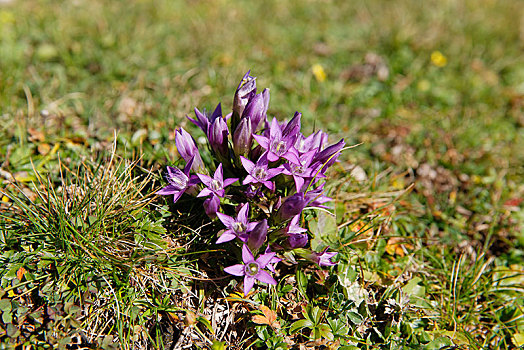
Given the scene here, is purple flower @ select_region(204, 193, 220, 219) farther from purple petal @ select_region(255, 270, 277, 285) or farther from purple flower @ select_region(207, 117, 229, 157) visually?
purple petal @ select_region(255, 270, 277, 285)

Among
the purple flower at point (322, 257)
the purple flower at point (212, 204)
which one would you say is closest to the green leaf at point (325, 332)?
the purple flower at point (322, 257)

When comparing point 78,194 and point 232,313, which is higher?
point 78,194

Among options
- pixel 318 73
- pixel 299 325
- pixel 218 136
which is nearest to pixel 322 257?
pixel 299 325

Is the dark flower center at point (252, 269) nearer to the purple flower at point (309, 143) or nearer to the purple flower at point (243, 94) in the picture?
the purple flower at point (309, 143)

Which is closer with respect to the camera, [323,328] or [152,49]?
[323,328]

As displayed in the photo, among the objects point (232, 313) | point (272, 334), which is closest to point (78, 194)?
point (232, 313)

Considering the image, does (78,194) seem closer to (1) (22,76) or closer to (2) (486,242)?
(1) (22,76)
